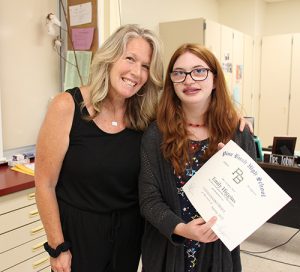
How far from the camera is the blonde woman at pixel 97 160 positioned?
124cm

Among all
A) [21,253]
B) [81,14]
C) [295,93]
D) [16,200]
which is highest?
[81,14]

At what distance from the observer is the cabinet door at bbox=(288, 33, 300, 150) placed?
17.6 feet

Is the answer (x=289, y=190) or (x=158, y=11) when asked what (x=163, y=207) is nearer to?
(x=289, y=190)

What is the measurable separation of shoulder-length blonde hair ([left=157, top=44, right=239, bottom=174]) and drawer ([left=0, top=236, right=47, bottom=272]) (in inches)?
45.6

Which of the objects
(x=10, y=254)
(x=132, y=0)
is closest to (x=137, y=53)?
(x=10, y=254)

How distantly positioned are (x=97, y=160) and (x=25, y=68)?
1505mm

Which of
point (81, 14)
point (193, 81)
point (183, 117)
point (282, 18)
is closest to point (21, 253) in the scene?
point (183, 117)

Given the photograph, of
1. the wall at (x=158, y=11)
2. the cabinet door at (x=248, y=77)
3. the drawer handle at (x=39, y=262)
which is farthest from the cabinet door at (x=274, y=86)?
the drawer handle at (x=39, y=262)

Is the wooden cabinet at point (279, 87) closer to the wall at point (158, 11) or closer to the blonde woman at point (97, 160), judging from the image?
the wall at point (158, 11)

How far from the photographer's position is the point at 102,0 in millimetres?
2484

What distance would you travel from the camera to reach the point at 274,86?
5.69 metres

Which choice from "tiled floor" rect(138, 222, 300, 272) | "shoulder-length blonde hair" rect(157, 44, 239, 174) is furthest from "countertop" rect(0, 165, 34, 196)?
"tiled floor" rect(138, 222, 300, 272)

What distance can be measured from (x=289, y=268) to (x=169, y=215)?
1927 millimetres

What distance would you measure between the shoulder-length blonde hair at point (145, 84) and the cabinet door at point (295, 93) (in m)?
4.66
